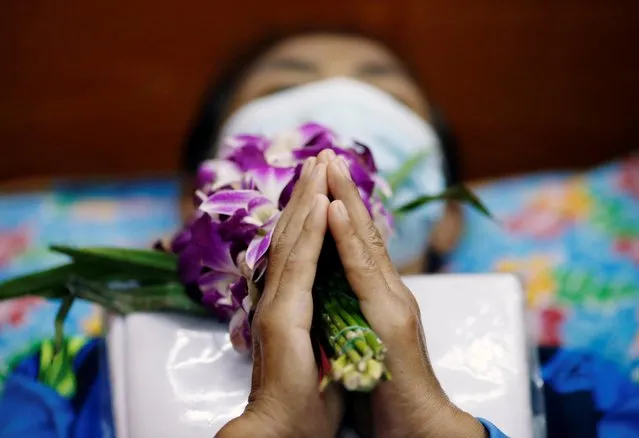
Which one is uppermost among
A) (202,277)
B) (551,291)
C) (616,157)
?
(202,277)

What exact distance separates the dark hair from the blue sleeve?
0.59 meters

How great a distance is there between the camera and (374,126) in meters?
0.98

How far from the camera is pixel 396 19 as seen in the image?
1442 millimetres

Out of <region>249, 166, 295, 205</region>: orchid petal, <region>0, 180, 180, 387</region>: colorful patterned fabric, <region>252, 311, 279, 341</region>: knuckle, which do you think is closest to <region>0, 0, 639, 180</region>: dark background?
<region>0, 180, 180, 387</region>: colorful patterned fabric

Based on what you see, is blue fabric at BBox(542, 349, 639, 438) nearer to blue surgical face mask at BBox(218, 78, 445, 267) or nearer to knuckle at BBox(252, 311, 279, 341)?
blue surgical face mask at BBox(218, 78, 445, 267)

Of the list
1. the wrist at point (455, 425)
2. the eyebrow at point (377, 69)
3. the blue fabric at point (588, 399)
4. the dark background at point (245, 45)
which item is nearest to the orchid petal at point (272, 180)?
the wrist at point (455, 425)

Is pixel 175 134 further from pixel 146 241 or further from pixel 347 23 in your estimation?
pixel 347 23

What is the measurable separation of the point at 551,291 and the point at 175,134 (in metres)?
0.78

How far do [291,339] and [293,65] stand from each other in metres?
0.63

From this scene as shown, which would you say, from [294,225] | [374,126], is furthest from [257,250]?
[374,126]

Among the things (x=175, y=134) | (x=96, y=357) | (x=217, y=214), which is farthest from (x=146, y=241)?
(x=217, y=214)

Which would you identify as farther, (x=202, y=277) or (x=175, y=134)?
(x=175, y=134)

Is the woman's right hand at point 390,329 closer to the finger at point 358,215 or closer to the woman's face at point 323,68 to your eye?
the finger at point 358,215

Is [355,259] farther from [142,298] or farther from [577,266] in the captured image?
[577,266]
